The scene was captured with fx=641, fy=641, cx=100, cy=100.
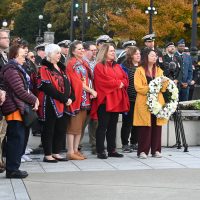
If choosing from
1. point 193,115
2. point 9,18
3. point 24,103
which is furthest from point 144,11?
point 9,18

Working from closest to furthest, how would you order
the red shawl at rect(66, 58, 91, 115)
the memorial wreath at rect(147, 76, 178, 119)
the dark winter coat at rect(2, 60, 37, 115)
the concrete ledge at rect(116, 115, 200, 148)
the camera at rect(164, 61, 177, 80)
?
the dark winter coat at rect(2, 60, 37, 115) < the red shawl at rect(66, 58, 91, 115) < the memorial wreath at rect(147, 76, 178, 119) < the camera at rect(164, 61, 177, 80) < the concrete ledge at rect(116, 115, 200, 148)

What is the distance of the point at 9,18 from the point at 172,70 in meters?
75.0

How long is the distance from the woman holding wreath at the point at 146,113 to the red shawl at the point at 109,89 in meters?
0.26

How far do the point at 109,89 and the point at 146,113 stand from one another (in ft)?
2.49

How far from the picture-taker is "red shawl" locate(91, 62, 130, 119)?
1103cm

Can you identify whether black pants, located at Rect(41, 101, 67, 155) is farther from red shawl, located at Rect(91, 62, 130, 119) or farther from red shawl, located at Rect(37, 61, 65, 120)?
red shawl, located at Rect(91, 62, 130, 119)

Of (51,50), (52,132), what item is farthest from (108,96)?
(51,50)

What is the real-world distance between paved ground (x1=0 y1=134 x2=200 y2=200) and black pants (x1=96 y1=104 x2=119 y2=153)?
32cm

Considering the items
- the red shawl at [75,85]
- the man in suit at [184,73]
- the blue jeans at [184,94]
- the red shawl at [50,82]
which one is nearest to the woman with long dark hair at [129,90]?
the red shawl at [75,85]

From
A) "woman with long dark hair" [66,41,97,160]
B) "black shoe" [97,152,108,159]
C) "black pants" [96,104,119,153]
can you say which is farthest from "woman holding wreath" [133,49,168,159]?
"woman with long dark hair" [66,41,97,160]

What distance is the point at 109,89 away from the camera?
36.2ft

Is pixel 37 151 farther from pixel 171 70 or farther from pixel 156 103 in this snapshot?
pixel 171 70

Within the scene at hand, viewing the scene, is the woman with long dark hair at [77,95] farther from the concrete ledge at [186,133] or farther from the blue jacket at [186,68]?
the blue jacket at [186,68]

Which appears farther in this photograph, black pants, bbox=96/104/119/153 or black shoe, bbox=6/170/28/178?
black pants, bbox=96/104/119/153
